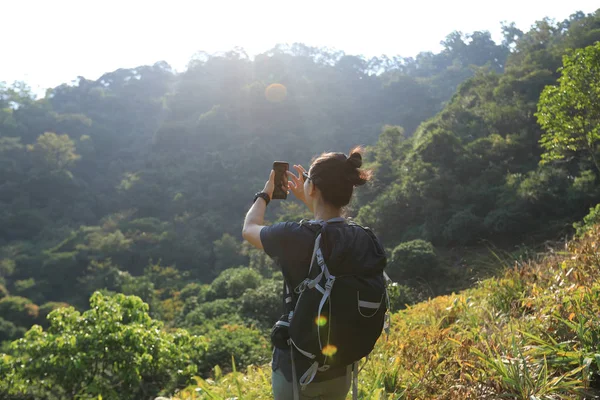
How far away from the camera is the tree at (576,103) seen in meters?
10.8

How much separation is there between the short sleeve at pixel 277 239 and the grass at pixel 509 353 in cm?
147

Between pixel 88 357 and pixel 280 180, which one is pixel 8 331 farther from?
pixel 280 180

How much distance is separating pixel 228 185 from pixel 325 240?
3643 cm

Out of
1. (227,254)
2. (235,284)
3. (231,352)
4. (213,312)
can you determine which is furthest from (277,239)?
(227,254)

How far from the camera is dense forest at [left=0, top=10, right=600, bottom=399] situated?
716 cm

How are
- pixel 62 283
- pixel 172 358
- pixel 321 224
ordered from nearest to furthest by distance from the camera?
pixel 321 224 < pixel 172 358 < pixel 62 283

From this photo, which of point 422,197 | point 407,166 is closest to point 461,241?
point 422,197

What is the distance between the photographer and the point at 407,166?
21297 mm

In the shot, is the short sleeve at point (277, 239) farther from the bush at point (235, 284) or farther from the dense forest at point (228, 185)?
the bush at point (235, 284)

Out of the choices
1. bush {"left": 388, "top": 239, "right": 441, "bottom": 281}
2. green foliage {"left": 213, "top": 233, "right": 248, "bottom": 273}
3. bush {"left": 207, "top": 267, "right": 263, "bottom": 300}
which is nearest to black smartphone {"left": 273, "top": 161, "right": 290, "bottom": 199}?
bush {"left": 388, "top": 239, "right": 441, "bottom": 281}

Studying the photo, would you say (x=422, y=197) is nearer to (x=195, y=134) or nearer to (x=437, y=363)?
(x=437, y=363)

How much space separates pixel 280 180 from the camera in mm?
2084

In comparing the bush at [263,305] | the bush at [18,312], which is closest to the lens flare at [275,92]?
the bush at [18,312]

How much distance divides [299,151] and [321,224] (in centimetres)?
4055
